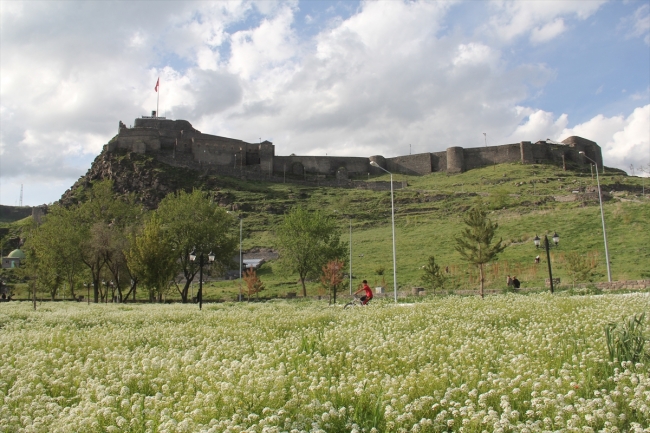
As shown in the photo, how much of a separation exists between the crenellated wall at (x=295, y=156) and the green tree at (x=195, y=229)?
199 feet

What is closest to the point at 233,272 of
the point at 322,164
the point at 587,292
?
the point at 587,292

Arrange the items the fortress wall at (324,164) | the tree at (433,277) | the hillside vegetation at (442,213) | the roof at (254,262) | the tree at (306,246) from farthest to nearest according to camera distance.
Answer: the fortress wall at (324,164), the roof at (254,262), the tree at (306,246), the hillside vegetation at (442,213), the tree at (433,277)

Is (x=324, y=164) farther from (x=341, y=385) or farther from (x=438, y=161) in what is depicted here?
(x=341, y=385)

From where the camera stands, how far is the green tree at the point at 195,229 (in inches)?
1543

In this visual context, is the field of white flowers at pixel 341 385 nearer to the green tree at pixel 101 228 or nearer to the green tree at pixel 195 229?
the green tree at pixel 195 229

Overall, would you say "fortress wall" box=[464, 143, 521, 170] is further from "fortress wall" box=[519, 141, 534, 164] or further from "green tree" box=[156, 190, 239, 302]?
"green tree" box=[156, 190, 239, 302]

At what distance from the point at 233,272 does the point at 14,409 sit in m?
51.1

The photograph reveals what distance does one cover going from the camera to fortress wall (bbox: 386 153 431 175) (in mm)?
111250

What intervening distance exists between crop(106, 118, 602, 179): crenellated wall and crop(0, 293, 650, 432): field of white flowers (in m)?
94.3

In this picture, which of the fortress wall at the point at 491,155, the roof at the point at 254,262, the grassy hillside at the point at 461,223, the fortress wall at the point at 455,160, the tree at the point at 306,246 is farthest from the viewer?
the fortress wall at the point at 455,160

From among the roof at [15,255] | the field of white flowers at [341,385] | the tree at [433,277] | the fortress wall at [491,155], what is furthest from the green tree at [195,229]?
the fortress wall at [491,155]

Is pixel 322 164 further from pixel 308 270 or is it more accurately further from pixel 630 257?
pixel 630 257

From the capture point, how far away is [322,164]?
112188mm

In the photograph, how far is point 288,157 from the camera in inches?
4333
